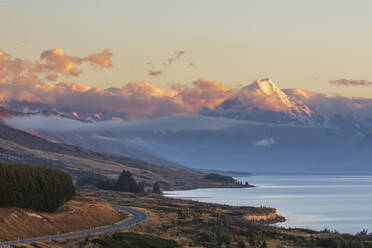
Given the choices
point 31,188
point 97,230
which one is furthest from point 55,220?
point 97,230

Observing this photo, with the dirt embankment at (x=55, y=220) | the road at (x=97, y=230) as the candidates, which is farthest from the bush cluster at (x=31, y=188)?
the road at (x=97, y=230)

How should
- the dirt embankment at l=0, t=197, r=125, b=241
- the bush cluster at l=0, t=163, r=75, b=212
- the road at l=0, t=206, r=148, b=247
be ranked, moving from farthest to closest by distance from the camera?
the bush cluster at l=0, t=163, r=75, b=212, the dirt embankment at l=0, t=197, r=125, b=241, the road at l=0, t=206, r=148, b=247

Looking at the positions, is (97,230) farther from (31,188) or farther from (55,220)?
(31,188)

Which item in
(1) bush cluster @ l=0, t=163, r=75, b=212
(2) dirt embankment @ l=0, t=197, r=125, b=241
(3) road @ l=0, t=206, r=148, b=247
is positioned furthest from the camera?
(1) bush cluster @ l=0, t=163, r=75, b=212

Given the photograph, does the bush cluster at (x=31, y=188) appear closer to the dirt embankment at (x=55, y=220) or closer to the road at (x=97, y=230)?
the dirt embankment at (x=55, y=220)

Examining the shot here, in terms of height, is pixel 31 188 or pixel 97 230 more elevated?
pixel 31 188

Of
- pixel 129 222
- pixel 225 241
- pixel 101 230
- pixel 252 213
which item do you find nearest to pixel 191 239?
pixel 225 241

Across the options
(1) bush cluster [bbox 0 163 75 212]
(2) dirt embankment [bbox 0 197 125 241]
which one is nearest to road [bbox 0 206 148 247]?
(2) dirt embankment [bbox 0 197 125 241]

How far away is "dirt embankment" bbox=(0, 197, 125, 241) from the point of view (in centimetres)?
9006

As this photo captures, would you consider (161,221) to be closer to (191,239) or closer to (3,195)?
(191,239)

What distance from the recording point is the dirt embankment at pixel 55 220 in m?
90.1

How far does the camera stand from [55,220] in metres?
99.9

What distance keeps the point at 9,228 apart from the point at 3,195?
734 cm

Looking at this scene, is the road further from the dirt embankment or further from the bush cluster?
the bush cluster
